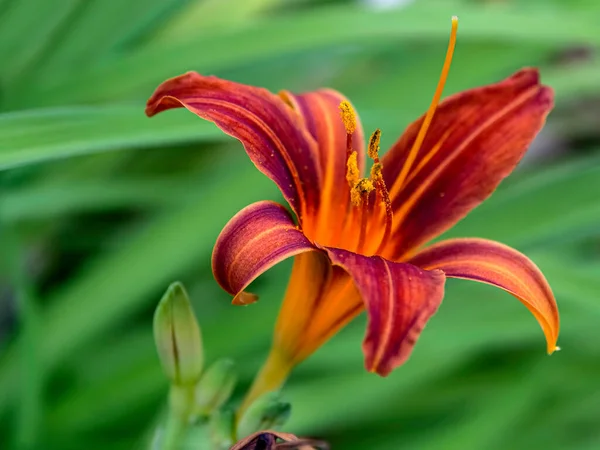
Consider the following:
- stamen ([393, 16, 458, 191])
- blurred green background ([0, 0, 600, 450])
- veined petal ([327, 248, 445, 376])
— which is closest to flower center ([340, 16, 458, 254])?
stamen ([393, 16, 458, 191])

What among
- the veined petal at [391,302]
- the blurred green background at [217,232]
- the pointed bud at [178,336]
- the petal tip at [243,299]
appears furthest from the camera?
the blurred green background at [217,232]

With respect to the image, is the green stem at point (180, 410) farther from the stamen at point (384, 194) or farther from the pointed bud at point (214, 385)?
the stamen at point (384, 194)

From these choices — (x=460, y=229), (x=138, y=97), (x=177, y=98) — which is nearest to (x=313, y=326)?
(x=177, y=98)

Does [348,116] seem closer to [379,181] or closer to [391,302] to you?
[379,181]

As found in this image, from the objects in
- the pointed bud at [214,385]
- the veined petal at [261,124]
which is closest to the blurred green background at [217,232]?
the veined petal at [261,124]

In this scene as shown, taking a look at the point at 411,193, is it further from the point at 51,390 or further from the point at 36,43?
the point at 51,390

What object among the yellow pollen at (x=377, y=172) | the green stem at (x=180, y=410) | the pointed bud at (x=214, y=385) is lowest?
the green stem at (x=180, y=410)
